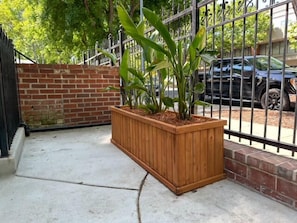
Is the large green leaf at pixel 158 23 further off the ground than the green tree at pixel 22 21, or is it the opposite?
the green tree at pixel 22 21

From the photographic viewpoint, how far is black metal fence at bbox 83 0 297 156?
74.2 inches

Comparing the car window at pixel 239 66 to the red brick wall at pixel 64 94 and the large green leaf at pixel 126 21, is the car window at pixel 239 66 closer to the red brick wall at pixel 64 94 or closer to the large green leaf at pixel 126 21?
the red brick wall at pixel 64 94

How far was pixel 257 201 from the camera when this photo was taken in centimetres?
161

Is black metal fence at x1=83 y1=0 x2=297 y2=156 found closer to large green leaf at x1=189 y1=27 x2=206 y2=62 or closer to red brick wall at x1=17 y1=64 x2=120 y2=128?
large green leaf at x1=189 y1=27 x2=206 y2=62

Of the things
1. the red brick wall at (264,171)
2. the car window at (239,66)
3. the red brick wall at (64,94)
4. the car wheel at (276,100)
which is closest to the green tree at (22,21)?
the red brick wall at (64,94)

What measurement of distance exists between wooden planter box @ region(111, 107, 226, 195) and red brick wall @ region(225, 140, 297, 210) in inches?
4.2

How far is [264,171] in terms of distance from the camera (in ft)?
5.47

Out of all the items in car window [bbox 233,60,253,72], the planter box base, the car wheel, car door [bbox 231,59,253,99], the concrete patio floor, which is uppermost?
car window [bbox 233,60,253,72]

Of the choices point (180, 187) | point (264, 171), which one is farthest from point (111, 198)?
point (264, 171)

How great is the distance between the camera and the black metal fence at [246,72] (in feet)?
6.19

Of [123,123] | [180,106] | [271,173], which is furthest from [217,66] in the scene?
[271,173]

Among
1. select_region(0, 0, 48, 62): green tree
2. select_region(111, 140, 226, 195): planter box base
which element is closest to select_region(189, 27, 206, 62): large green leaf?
select_region(111, 140, 226, 195): planter box base

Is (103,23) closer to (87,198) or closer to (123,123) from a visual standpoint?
(123,123)

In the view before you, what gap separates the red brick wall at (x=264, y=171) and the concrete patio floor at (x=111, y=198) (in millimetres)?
61
